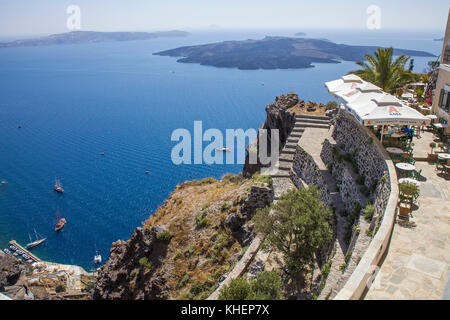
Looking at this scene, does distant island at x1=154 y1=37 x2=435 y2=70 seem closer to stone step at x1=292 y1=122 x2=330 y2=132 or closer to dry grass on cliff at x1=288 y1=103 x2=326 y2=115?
dry grass on cliff at x1=288 y1=103 x2=326 y2=115

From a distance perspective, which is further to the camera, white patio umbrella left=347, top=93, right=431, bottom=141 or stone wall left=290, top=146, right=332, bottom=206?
stone wall left=290, top=146, right=332, bottom=206

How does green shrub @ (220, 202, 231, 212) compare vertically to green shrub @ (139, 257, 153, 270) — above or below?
above

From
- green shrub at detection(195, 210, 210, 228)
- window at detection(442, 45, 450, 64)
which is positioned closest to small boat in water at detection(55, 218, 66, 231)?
green shrub at detection(195, 210, 210, 228)

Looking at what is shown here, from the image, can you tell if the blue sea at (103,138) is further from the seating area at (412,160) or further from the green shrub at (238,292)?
the seating area at (412,160)

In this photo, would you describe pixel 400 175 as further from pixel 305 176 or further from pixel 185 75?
pixel 185 75

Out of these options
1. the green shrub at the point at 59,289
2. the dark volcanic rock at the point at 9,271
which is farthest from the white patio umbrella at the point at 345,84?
A: the dark volcanic rock at the point at 9,271
